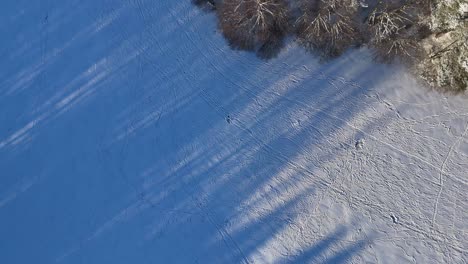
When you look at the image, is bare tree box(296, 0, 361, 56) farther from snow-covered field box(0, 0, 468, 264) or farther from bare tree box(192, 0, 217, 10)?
bare tree box(192, 0, 217, 10)

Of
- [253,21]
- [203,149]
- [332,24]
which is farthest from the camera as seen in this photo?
[203,149]

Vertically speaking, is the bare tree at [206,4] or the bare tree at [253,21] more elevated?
the bare tree at [206,4]

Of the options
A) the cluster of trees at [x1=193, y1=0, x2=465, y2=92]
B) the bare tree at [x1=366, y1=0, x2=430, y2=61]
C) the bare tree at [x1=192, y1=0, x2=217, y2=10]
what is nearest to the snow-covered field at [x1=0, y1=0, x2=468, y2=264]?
the bare tree at [x1=192, y1=0, x2=217, y2=10]

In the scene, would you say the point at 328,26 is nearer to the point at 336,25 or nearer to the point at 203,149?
the point at 336,25

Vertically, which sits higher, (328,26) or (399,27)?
(328,26)

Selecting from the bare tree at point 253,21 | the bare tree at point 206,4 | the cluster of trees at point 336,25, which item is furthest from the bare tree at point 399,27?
the bare tree at point 206,4

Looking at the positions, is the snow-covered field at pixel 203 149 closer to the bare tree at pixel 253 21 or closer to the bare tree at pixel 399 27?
the bare tree at pixel 253 21

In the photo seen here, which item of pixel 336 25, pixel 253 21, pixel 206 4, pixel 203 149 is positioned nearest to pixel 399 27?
pixel 336 25

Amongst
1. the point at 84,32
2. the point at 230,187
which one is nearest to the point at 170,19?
the point at 84,32
